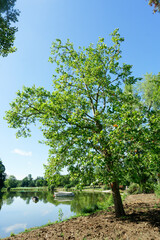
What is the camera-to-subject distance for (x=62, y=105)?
28.2 ft

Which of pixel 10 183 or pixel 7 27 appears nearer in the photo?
pixel 7 27

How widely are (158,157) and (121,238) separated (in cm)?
356

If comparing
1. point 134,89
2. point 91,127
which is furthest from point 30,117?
point 134,89

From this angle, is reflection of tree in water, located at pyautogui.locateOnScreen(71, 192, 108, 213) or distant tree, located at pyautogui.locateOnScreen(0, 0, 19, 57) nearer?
distant tree, located at pyautogui.locateOnScreen(0, 0, 19, 57)

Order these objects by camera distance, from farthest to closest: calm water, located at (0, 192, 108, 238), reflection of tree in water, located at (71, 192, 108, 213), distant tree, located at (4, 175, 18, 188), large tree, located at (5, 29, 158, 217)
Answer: distant tree, located at (4, 175, 18, 188) → reflection of tree in water, located at (71, 192, 108, 213) → calm water, located at (0, 192, 108, 238) → large tree, located at (5, 29, 158, 217)

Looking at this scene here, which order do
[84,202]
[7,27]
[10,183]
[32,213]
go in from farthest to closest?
[10,183] → [84,202] → [32,213] → [7,27]

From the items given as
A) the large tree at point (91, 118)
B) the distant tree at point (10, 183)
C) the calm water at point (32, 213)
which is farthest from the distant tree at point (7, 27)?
the distant tree at point (10, 183)

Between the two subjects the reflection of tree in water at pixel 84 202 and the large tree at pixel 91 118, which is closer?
the large tree at pixel 91 118

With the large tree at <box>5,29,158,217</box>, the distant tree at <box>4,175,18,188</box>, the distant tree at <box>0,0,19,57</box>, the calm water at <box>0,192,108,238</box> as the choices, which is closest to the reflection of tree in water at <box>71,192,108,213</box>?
the calm water at <box>0,192,108,238</box>

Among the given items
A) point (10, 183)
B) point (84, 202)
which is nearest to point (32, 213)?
point (84, 202)

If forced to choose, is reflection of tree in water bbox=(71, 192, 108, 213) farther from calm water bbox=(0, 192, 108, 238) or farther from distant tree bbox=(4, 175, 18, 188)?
distant tree bbox=(4, 175, 18, 188)

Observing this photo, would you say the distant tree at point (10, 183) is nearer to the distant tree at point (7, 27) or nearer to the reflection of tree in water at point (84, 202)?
the reflection of tree in water at point (84, 202)

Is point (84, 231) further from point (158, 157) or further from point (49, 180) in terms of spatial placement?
point (158, 157)

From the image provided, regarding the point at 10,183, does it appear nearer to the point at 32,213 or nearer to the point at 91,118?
the point at 32,213
